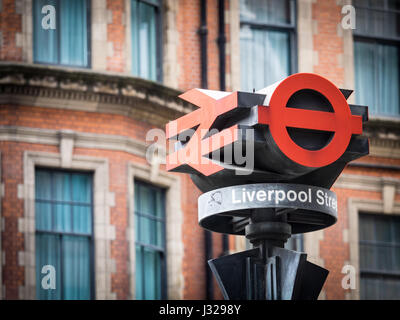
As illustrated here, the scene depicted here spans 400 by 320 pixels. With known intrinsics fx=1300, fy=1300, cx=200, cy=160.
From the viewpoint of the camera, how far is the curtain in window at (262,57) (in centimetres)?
2448

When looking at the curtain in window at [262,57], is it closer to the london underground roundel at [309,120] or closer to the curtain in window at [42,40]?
the curtain in window at [42,40]

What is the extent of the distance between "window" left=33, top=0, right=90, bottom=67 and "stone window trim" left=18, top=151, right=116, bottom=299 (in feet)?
5.69

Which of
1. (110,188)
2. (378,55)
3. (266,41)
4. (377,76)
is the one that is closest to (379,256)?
(377,76)

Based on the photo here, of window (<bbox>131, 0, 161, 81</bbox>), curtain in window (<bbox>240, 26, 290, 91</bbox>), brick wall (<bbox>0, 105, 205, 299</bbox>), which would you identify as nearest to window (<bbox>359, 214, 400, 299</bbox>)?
curtain in window (<bbox>240, 26, 290, 91</bbox>)

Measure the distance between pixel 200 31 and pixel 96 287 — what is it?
18.1ft

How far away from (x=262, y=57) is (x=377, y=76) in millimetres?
2589

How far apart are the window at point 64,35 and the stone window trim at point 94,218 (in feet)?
5.69

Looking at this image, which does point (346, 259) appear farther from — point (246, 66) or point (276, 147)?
point (276, 147)

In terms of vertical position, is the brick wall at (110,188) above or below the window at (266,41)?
below

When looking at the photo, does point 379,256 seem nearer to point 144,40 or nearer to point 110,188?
point 110,188

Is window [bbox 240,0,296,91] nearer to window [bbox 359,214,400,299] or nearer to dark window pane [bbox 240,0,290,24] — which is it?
dark window pane [bbox 240,0,290,24]

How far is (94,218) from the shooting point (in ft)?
70.6

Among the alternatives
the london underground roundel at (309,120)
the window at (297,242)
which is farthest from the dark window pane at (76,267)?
the london underground roundel at (309,120)

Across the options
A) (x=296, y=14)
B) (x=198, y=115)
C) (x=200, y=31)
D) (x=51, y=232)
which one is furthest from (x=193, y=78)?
(x=198, y=115)
